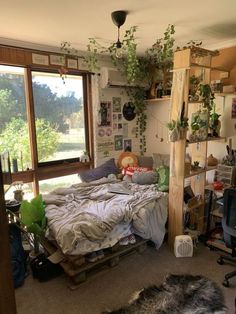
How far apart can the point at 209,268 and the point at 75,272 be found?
1289 mm

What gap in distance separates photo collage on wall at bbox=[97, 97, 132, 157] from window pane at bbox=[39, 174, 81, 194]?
24.3 inches

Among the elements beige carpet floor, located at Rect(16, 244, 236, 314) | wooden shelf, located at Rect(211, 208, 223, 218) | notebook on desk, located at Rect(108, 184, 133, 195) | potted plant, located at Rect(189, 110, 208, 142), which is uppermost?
potted plant, located at Rect(189, 110, 208, 142)

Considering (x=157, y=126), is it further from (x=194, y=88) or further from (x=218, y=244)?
(x=218, y=244)

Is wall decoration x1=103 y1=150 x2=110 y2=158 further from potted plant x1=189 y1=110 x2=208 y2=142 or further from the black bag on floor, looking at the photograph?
the black bag on floor

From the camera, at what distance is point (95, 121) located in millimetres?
3883

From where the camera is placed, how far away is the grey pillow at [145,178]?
10.7 ft

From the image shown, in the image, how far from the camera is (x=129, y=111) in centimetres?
432

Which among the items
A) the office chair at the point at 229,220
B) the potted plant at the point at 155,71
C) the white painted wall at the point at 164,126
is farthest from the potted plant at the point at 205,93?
the potted plant at the point at 155,71

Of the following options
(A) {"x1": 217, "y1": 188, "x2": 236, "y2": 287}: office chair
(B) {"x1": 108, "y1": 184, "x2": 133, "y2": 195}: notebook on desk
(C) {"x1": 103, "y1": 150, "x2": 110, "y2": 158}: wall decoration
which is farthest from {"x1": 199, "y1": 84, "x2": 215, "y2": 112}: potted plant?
(C) {"x1": 103, "y1": 150, "x2": 110, "y2": 158}: wall decoration

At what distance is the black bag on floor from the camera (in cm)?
226

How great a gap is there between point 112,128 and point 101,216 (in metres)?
2.01

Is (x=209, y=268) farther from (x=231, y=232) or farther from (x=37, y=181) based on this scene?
(x=37, y=181)

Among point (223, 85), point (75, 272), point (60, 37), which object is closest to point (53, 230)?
point (75, 272)

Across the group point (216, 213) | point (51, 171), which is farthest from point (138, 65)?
point (216, 213)
